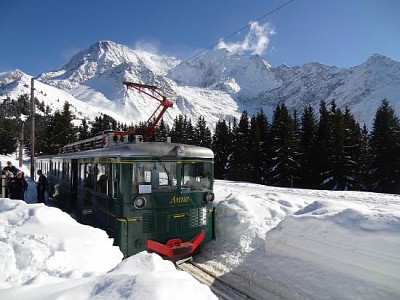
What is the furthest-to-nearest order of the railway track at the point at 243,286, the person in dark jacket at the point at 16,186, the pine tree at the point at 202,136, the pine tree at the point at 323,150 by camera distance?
1. the pine tree at the point at 202,136
2. the pine tree at the point at 323,150
3. the person in dark jacket at the point at 16,186
4. the railway track at the point at 243,286

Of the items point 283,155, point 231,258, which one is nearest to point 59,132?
point 283,155

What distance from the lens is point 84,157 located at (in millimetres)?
10828

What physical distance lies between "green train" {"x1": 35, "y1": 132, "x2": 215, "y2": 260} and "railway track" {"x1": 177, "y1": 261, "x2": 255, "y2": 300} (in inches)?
14.8

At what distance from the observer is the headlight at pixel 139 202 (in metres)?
7.84

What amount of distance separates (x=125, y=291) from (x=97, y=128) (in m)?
66.0

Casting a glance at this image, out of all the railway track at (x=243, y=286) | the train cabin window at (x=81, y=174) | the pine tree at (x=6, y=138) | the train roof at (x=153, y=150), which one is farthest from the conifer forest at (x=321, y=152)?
the pine tree at (x=6, y=138)

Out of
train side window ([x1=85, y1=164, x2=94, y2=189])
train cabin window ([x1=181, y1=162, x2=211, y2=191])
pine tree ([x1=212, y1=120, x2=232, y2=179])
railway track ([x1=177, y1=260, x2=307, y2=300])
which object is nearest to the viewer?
railway track ([x1=177, y1=260, x2=307, y2=300])

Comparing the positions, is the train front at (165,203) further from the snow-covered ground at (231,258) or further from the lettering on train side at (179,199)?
the snow-covered ground at (231,258)

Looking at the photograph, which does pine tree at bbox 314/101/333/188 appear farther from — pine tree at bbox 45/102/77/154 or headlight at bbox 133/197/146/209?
pine tree at bbox 45/102/77/154

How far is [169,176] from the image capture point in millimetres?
8391

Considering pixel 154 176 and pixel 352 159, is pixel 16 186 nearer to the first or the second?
pixel 154 176

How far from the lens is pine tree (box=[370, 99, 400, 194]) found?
105ft

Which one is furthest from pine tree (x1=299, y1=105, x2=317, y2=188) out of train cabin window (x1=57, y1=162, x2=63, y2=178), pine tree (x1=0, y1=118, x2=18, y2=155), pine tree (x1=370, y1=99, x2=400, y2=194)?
pine tree (x1=0, y1=118, x2=18, y2=155)

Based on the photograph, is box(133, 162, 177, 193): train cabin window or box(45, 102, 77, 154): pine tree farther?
box(45, 102, 77, 154): pine tree
